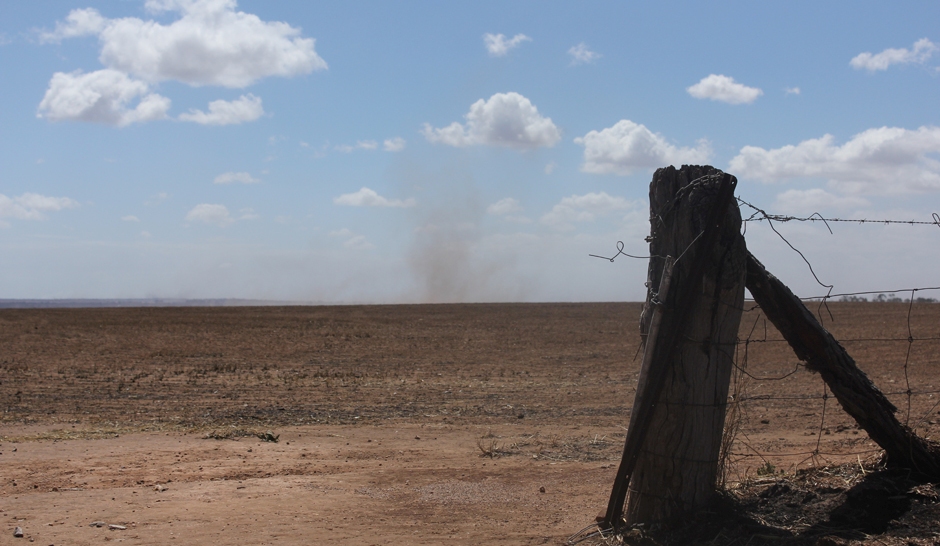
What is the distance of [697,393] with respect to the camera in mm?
4984

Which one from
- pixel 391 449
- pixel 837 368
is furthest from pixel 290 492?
pixel 837 368

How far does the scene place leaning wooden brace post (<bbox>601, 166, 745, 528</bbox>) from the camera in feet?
16.2

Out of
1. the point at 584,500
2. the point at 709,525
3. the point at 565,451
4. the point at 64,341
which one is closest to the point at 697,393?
the point at 709,525

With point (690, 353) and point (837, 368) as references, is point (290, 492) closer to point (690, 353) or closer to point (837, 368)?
point (690, 353)

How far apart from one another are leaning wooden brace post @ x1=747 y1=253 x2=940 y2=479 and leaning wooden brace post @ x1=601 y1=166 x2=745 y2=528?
44cm

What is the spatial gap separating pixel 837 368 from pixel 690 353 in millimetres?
1200

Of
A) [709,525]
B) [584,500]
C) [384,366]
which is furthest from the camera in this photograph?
[384,366]

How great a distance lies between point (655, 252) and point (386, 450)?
5.51 metres

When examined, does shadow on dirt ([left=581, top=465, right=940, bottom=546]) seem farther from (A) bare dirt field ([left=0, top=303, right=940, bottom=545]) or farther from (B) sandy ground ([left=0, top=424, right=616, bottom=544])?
(B) sandy ground ([left=0, top=424, right=616, bottom=544])

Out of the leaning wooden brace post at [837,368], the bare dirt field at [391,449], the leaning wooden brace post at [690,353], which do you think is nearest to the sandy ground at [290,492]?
the bare dirt field at [391,449]

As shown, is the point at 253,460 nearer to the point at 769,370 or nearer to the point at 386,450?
the point at 386,450

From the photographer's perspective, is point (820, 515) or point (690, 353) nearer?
point (690, 353)

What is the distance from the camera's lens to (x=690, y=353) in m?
4.99

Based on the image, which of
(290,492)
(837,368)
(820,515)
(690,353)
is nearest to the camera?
(690,353)
